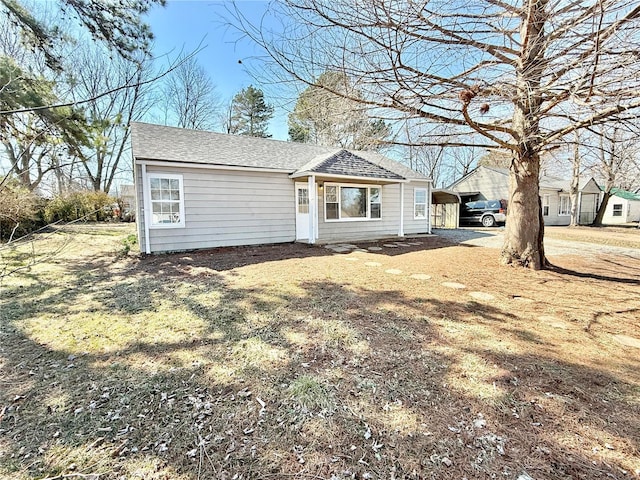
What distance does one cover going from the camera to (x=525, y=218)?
6.23 metres

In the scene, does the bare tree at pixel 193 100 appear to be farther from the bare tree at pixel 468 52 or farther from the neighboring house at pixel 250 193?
the bare tree at pixel 468 52

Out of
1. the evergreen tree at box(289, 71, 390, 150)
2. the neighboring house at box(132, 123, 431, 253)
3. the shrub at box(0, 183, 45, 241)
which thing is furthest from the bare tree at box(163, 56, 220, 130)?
the evergreen tree at box(289, 71, 390, 150)

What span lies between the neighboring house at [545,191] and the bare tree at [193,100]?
19740 mm

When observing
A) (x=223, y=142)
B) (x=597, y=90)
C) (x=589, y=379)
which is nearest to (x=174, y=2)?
(x=223, y=142)

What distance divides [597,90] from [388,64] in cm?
219

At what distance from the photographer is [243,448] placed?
74.2 inches

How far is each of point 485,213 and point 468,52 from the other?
16.8 meters

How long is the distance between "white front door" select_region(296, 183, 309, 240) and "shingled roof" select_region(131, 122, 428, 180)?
71cm

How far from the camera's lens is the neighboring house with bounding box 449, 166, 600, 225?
20578 mm

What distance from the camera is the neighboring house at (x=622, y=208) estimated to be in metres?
26.8

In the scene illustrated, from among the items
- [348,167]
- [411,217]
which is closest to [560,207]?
[411,217]

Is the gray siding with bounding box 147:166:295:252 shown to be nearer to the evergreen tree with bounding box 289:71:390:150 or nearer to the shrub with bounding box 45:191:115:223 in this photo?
the evergreen tree with bounding box 289:71:390:150

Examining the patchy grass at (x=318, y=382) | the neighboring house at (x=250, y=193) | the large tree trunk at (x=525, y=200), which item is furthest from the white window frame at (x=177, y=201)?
the large tree trunk at (x=525, y=200)

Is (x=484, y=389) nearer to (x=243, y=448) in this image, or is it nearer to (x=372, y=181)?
(x=243, y=448)
